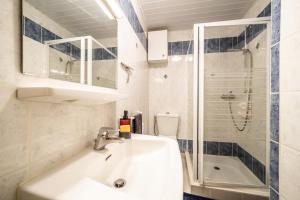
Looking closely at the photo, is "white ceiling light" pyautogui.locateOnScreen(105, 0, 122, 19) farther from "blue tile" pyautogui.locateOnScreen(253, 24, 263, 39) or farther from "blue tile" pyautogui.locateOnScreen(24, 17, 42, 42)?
"blue tile" pyautogui.locateOnScreen(253, 24, 263, 39)

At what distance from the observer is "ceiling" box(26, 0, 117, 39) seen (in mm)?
581

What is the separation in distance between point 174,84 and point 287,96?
1.85 metres

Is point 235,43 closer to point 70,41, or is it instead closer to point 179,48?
point 179,48

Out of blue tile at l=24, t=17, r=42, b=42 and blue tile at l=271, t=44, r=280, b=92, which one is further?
blue tile at l=271, t=44, r=280, b=92

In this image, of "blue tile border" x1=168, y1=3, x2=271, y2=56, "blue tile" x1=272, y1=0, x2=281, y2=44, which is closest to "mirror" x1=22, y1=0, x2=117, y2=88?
"blue tile" x1=272, y1=0, x2=281, y2=44

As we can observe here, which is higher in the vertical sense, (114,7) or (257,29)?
(257,29)

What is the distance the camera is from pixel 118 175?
0.76 metres

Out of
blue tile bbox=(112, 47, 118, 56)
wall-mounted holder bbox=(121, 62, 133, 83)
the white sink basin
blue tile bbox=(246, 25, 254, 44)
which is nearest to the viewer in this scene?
the white sink basin

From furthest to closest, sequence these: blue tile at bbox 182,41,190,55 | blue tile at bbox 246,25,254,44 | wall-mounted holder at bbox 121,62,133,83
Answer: blue tile at bbox 182,41,190,55 → blue tile at bbox 246,25,254,44 → wall-mounted holder at bbox 121,62,133,83

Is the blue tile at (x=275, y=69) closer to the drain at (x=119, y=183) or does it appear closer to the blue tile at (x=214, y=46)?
the drain at (x=119, y=183)

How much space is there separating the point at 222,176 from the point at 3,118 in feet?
6.47

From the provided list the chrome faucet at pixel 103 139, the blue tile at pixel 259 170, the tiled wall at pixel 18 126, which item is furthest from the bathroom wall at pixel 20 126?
the blue tile at pixel 259 170

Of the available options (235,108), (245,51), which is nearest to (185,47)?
(245,51)

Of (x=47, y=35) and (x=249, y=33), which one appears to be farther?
(x=249, y=33)
